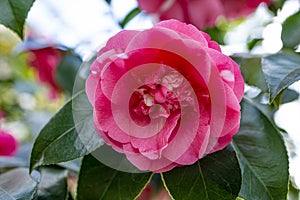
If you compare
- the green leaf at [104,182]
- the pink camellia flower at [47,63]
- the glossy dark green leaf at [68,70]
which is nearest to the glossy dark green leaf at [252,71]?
the green leaf at [104,182]

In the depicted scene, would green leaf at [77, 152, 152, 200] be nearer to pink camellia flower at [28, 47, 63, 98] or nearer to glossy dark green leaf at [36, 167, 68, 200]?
glossy dark green leaf at [36, 167, 68, 200]

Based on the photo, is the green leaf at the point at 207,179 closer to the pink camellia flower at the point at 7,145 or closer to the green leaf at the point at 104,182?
the green leaf at the point at 104,182

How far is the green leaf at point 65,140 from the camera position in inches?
25.9

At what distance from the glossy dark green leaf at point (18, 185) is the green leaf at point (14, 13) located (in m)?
0.20

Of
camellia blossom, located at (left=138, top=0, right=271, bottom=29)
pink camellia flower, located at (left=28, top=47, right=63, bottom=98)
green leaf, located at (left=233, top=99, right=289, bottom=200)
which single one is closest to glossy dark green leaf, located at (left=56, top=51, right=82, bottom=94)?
pink camellia flower, located at (left=28, top=47, right=63, bottom=98)

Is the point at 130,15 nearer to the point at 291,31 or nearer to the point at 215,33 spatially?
the point at 215,33

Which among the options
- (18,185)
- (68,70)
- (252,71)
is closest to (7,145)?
(68,70)

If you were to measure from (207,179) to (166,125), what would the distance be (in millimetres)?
96

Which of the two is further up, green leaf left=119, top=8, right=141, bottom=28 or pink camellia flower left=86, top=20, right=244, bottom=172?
pink camellia flower left=86, top=20, right=244, bottom=172

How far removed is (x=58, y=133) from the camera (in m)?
0.70

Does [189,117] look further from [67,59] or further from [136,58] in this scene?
[67,59]

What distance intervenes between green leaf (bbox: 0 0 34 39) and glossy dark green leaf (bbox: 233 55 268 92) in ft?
1.09

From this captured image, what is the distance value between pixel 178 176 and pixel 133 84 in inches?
5.3

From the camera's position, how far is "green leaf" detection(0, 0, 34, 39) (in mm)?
668
